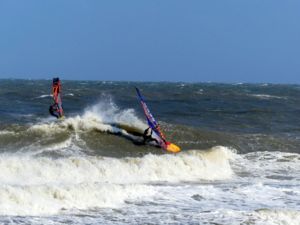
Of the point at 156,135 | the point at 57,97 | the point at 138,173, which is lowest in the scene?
the point at 138,173

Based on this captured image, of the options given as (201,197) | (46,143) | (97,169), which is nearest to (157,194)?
(201,197)

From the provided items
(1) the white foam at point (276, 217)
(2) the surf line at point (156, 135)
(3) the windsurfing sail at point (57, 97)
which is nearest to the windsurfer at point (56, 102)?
(3) the windsurfing sail at point (57, 97)

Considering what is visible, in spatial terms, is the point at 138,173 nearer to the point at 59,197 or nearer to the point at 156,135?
the point at 59,197

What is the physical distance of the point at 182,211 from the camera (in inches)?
420

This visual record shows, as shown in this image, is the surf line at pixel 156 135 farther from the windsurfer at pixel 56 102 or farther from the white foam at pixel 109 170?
the windsurfer at pixel 56 102

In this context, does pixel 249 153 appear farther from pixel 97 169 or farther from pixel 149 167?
pixel 97 169

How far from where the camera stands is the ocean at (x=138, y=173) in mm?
10312

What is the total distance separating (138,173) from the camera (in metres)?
15.6

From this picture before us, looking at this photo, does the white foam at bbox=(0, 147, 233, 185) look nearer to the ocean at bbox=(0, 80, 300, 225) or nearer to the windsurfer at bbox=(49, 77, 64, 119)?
the ocean at bbox=(0, 80, 300, 225)

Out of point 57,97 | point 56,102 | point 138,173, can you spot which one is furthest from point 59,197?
point 56,102

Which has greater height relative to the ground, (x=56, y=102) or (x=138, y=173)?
(x=56, y=102)

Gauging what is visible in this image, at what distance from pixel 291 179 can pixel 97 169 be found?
5.17 meters

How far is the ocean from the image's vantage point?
33.8 feet

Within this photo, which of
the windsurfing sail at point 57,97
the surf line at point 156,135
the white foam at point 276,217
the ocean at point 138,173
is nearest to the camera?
the white foam at point 276,217
